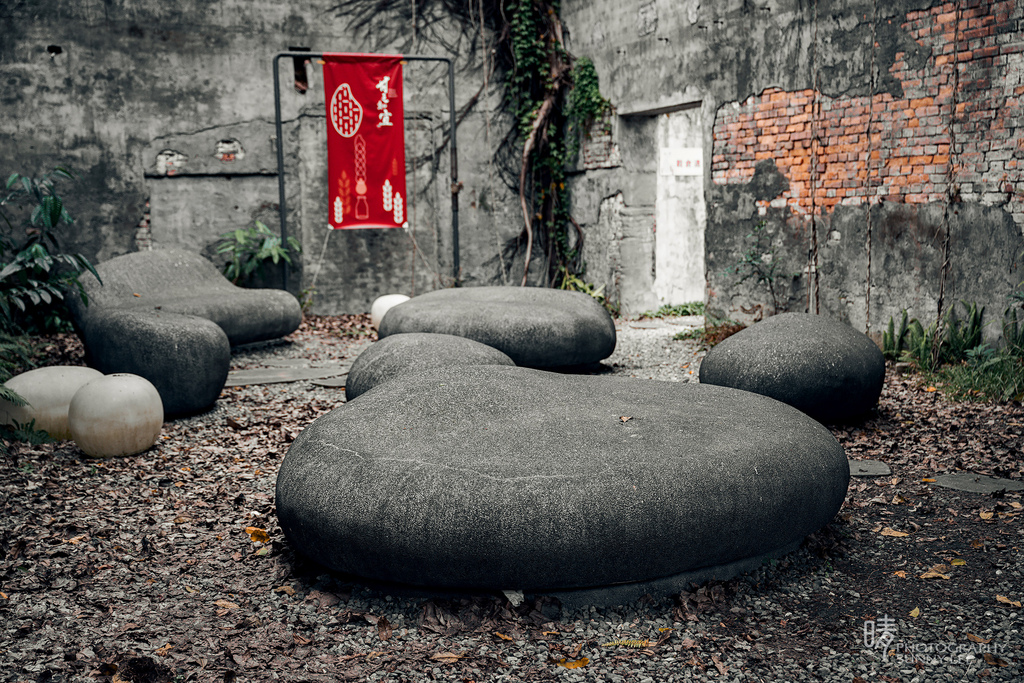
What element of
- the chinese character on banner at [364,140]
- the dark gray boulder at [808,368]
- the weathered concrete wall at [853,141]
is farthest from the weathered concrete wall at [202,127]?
the dark gray boulder at [808,368]

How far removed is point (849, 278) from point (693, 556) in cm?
457

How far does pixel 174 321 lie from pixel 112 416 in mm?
1206

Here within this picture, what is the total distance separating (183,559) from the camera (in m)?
2.89

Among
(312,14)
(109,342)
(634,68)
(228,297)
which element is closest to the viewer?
(109,342)

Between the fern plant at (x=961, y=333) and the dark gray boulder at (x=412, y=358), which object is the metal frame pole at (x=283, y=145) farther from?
the fern plant at (x=961, y=333)

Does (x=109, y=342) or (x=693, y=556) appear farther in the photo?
(x=109, y=342)

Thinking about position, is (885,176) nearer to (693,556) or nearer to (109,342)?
(693,556)

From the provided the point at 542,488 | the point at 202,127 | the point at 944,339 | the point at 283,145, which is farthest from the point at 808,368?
the point at 202,127

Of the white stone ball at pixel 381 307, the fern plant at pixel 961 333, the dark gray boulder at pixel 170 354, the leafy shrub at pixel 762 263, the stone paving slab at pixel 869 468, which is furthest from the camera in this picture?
the white stone ball at pixel 381 307

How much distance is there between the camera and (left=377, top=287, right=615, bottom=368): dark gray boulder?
5.53 meters

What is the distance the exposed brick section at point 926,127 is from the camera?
5.24 metres

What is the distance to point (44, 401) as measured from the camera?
4.04 meters

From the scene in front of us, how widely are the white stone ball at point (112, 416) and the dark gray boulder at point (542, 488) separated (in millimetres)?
1582

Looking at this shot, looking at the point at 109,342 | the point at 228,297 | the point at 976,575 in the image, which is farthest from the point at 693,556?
the point at 228,297
